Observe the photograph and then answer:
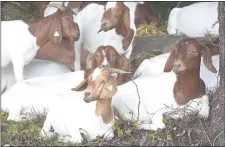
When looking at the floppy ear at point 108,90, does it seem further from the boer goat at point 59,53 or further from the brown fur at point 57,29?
the boer goat at point 59,53

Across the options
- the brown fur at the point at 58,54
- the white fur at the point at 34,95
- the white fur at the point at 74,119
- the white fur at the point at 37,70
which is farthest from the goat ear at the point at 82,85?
the brown fur at the point at 58,54

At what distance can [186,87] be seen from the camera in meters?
7.42

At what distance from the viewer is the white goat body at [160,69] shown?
819 centimetres

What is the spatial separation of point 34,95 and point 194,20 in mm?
2961

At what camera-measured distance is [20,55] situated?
8.24m

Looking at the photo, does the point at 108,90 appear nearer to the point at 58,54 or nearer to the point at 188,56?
the point at 188,56

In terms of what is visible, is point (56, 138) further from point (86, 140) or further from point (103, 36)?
point (103, 36)

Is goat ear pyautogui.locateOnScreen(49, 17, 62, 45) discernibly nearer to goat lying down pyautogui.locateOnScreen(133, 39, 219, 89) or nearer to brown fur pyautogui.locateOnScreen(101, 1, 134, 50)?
brown fur pyautogui.locateOnScreen(101, 1, 134, 50)

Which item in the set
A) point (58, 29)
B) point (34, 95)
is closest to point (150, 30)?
point (58, 29)

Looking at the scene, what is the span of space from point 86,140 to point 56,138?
1.10ft

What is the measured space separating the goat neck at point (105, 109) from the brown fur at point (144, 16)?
3.38 meters

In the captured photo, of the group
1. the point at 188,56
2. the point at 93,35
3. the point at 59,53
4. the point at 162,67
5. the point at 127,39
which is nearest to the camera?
the point at 188,56

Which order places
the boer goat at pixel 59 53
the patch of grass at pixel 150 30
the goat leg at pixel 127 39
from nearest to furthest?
the goat leg at pixel 127 39 → the boer goat at pixel 59 53 → the patch of grass at pixel 150 30

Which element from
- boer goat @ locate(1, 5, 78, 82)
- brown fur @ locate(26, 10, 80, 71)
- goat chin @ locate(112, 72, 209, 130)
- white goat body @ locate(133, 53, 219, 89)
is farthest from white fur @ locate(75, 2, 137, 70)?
goat chin @ locate(112, 72, 209, 130)
